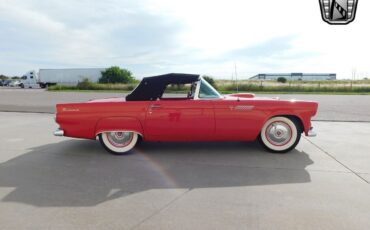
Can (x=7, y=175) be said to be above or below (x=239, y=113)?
below

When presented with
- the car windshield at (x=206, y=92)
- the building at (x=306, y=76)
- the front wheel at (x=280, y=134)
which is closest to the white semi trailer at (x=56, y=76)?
the car windshield at (x=206, y=92)

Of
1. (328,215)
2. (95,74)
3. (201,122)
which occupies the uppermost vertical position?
(95,74)

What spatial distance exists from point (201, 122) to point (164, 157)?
0.84 meters

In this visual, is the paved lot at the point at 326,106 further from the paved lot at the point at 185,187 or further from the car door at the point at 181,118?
the car door at the point at 181,118

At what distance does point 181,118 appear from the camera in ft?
14.9

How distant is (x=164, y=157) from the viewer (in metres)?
4.48

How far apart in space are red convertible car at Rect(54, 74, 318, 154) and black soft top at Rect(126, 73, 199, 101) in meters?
0.02

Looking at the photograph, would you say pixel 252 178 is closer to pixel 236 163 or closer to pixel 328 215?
pixel 236 163

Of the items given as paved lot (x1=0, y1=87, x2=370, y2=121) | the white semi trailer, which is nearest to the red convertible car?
paved lot (x1=0, y1=87, x2=370, y2=121)

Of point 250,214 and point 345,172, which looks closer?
point 250,214

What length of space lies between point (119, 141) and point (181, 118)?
1.18m

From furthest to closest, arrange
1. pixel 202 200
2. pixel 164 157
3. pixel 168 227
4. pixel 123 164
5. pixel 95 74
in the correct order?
pixel 95 74
pixel 164 157
pixel 123 164
pixel 202 200
pixel 168 227

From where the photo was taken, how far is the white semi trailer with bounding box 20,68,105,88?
44719 millimetres

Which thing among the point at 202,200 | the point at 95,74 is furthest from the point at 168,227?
the point at 95,74
